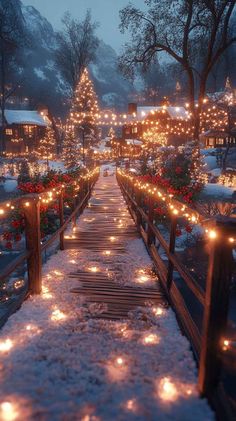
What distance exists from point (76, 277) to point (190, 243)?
896 centimetres

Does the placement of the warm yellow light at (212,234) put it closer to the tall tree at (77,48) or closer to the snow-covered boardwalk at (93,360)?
the snow-covered boardwalk at (93,360)

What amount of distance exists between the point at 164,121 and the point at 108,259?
159ft

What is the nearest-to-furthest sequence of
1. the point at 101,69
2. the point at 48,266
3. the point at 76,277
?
the point at 76,277
the point at 48,266
the point at 101,69

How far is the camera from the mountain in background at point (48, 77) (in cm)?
7256

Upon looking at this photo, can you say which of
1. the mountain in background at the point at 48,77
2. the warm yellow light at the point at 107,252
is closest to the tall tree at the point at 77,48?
the mountain in background at the point at 48,77

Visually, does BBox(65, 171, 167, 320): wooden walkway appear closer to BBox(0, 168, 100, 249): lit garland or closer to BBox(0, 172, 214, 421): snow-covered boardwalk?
BBox(0, 172, 214, 421): snow-covered boardwalk

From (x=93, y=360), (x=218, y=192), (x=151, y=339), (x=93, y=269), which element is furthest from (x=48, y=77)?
(x=93, y=360)

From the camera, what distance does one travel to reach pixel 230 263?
94.2 inches

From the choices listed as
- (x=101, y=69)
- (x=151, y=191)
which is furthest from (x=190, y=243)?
(x=101, y=69)

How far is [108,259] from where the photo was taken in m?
6.58

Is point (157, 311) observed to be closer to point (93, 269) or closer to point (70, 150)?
point (93, 269)

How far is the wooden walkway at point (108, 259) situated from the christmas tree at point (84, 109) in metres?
30.8

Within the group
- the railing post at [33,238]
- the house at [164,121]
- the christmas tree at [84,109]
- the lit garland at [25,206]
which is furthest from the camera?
the house at [164,121]

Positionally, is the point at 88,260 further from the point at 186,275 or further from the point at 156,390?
the point at 156,390
